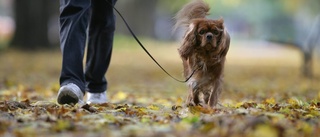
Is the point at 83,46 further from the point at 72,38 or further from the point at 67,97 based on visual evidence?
the point at 67,97

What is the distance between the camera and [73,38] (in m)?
5.64

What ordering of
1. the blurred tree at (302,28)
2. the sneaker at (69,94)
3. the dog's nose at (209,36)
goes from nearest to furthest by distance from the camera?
the dog's nose at (209,36) < the sneaker at (69,94) < the blurred tree at (302,28)

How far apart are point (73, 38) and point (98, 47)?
1.99ft

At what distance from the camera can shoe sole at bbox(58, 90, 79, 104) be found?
531 cm

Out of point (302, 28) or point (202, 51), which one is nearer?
point (202, 51)

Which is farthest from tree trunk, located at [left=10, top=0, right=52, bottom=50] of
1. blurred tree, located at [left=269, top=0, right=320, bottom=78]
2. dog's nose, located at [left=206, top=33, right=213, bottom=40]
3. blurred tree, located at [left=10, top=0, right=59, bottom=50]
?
dog's nose, located at [left=206, top=33, right=213, bottom=40]

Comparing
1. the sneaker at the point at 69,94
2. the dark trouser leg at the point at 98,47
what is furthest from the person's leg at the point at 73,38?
the dark trouser leg at the point at 98,47

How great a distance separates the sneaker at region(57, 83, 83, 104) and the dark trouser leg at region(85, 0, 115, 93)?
2.76ft

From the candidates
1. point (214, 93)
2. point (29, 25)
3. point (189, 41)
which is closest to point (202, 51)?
point (189, 41)

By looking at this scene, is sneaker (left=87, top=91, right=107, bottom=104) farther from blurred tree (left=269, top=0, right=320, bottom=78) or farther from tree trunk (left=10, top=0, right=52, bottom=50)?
tree trunk (left=10, top=0, right=52, bottom=50)

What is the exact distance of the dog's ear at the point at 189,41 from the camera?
536cm

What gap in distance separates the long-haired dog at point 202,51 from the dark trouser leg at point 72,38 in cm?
95

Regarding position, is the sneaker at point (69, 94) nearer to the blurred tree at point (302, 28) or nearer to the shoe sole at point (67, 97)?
the shoe sole at point (67, 97)

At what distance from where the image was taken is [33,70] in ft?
44.7
